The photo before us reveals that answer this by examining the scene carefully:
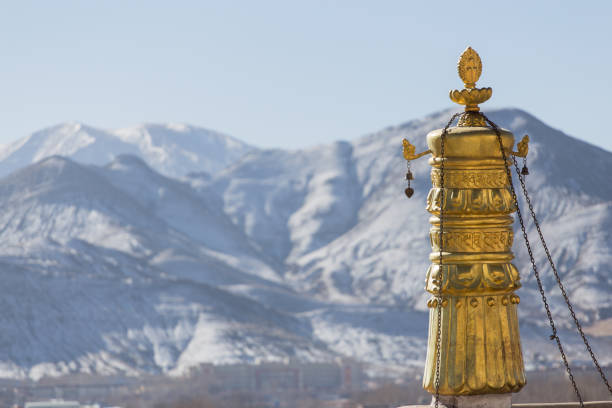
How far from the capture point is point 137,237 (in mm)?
170750

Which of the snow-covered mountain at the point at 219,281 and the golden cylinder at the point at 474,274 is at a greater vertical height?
the snow-covered mountain at the point at 219,281

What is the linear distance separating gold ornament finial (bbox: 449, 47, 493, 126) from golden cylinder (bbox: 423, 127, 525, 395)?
0.19 m

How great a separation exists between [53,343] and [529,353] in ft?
166

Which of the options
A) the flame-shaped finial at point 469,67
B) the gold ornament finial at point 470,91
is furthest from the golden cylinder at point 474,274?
the flame-shaped finial at point 469,67

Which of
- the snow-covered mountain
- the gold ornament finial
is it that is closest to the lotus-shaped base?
the gold ornament finial

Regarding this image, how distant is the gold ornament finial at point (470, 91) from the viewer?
600cm

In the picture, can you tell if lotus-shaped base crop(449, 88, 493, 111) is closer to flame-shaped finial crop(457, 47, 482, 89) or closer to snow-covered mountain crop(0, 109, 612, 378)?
flame-shaped finial crop(457, 47, 482, 89)

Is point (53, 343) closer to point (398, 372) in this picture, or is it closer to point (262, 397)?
point (262, 397)

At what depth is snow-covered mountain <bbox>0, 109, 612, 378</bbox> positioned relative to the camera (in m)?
126

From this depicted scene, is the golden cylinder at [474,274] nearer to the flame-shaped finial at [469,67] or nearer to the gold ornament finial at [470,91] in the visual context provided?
the gold ornament finial at [470,91]

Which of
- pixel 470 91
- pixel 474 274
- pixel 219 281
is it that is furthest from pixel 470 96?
pixel 219 281

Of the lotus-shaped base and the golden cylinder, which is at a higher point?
the lotus-shaped base

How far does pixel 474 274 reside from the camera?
5789 mm

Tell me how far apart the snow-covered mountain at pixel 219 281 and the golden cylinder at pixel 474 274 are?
113 meters
